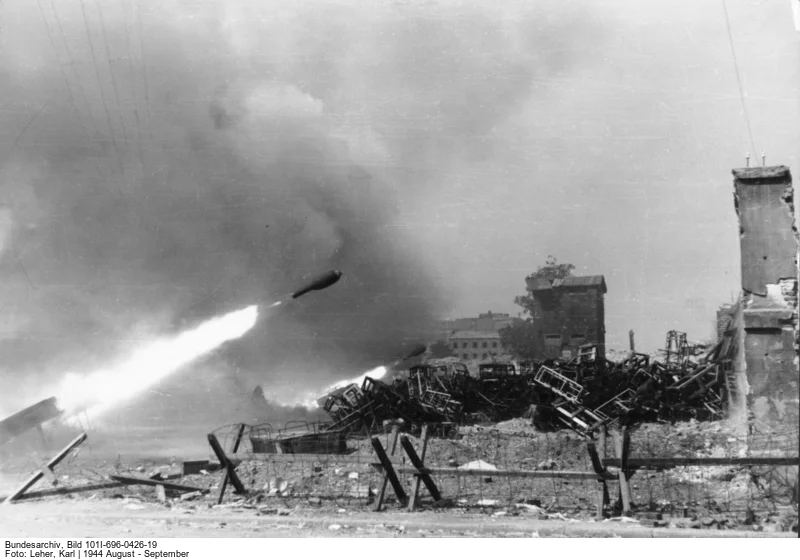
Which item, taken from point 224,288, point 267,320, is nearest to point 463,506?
point 224,288

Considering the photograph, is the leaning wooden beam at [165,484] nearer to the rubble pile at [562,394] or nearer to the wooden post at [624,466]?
the rubble pile at [562,394]

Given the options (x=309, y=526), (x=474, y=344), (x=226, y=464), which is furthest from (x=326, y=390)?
(x=309, y=526)

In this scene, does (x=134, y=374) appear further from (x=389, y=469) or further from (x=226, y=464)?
(x=389, y=469)

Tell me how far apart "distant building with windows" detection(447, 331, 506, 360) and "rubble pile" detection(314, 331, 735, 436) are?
224 centimetres

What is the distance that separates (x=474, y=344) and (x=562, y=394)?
8.13 meters

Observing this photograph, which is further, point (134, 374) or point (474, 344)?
point (474, 344)

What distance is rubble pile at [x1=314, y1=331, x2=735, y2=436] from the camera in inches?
710

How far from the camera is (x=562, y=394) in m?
18.5

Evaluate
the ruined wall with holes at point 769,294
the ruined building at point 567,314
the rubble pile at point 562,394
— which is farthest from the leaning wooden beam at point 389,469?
the ruined building at point 567,314

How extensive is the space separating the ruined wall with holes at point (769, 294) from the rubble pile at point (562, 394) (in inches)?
98.9

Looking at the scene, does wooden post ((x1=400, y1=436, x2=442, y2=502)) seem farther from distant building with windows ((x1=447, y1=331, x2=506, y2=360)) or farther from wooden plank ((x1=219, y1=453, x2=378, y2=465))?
distant building with windows ((x1=447, y1=331, x2=506, y2=360))

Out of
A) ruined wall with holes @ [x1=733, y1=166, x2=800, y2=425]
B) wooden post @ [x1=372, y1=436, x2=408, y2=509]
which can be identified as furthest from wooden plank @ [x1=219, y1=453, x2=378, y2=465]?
ruined wall with holes @ [x1=733, y1=166, x2=800, y2=425]

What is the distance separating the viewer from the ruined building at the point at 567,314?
25094 mm
